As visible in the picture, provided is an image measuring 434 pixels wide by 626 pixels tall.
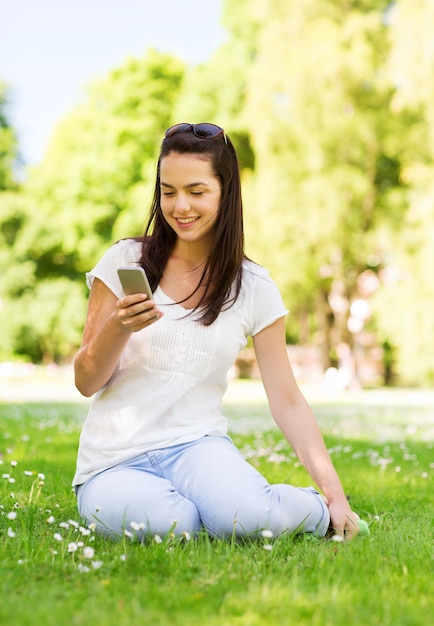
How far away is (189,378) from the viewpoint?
12.0 feet

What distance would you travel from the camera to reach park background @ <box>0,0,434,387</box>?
24.4m

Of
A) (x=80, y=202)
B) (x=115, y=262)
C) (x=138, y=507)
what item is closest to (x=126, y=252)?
(x=115, y=262)

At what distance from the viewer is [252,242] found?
2684 centimetres

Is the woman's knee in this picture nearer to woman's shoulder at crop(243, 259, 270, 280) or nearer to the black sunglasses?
woman's shoulder at crop(243, 259, 270, 280)

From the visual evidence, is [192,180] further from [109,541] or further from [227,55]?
[227,55]

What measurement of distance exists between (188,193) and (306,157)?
22.8 m

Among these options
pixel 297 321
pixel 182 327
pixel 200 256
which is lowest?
pixel 297 321

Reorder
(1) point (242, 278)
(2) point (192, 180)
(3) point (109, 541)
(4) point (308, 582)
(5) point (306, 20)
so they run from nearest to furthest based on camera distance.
Answer: (4) point (308, 582) < (3) point (109, 541) < (2) point (192, 180) < (1) point (242, 278) < (5) point (306, 20)

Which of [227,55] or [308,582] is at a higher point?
[227,55]

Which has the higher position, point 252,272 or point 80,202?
point 80,202

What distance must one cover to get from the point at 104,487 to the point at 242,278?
1.21 metres

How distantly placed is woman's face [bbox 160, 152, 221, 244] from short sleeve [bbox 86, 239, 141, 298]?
0.82ft

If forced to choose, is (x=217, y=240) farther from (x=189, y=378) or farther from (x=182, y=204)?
(x=189, y=378)

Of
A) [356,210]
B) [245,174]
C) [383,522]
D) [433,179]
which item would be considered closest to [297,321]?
[245,174]
